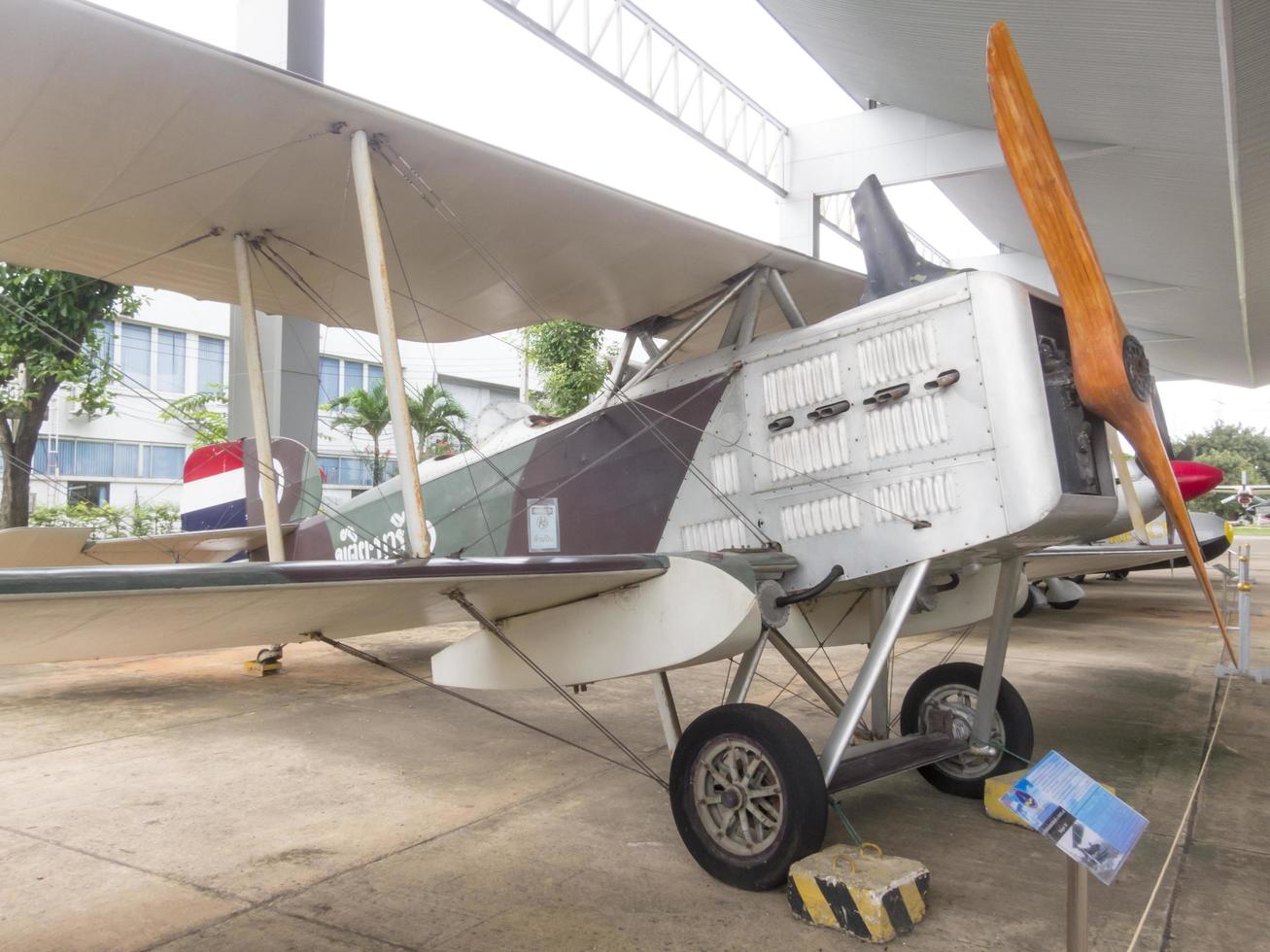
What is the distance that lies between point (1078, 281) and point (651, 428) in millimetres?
1916

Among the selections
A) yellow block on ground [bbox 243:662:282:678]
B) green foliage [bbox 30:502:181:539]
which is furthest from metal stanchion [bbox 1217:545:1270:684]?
green foliage [bbox 30:502:181:539]

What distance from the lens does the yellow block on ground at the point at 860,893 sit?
2.58m

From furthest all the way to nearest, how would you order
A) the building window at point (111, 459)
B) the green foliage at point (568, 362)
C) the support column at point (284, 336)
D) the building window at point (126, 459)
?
the building window at point (126, 459), the building window at point (111, 459), the green foliage at point (568, 362), the support column at point (284, 336)

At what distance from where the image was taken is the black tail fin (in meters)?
3.57

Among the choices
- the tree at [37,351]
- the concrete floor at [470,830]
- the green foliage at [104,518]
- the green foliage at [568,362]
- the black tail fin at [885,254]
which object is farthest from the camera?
the green foliage at [568,362]

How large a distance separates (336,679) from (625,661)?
4.47 meters

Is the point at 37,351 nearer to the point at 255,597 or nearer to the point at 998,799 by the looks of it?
the point at 255,597

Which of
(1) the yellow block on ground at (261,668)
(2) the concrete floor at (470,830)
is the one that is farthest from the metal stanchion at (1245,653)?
(1) the yellow block on ground at (261,668)

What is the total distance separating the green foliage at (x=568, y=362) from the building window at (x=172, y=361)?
1180 cm

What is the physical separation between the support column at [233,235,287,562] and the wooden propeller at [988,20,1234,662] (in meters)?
3.26

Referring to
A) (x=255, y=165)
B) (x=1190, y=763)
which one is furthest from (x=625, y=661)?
(x=1190, y=763)

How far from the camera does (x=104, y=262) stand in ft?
15.0

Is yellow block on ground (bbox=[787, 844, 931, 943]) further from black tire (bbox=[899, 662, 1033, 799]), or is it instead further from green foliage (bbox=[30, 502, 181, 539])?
green foliage (bbox=[30, 502, 181, 539])

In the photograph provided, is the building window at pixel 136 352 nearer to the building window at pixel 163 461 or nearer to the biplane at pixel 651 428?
the building window at pixel 163 461
